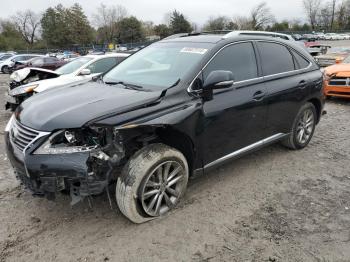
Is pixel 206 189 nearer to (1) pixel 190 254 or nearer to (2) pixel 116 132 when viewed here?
(1) pixel 190 254

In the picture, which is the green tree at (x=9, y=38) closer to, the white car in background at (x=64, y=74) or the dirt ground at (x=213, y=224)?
the white car in background at (x=64, y=74)

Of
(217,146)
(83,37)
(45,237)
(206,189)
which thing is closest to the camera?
(45,237)

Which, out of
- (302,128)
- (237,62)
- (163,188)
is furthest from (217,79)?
(302,128)

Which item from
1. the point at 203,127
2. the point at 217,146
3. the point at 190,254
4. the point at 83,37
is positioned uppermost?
the point at 83,37

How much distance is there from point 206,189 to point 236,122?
2.93 feet

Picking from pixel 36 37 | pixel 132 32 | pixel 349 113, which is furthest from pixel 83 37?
pixel 349 113

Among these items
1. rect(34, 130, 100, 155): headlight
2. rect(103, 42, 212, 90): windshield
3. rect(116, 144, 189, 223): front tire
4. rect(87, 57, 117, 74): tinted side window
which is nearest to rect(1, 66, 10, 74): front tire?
rect(87, 57, 117, 74): tinted side window

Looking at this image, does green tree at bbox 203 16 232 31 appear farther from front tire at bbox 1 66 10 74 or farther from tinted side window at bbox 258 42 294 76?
tinted side window at bbox 258 42 294 76

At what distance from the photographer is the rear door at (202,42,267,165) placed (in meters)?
3.61

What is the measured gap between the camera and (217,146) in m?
3.72

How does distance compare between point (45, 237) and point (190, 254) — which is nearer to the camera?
point (190, 254)

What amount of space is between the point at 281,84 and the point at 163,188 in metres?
2.27

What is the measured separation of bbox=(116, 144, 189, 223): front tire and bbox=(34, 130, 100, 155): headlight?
404 mm

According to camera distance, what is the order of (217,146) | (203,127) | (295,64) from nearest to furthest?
(203,127) → (217,146) → (295,64)
